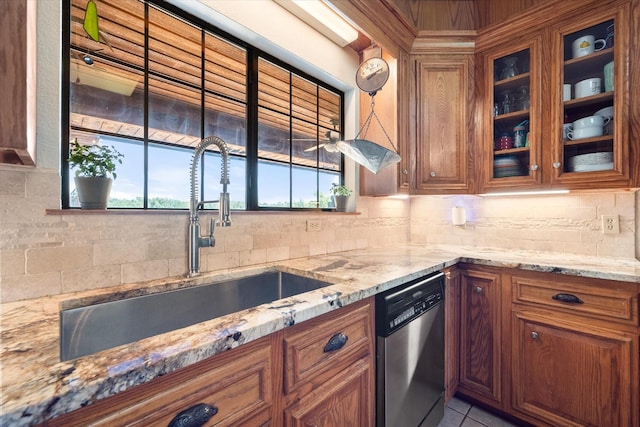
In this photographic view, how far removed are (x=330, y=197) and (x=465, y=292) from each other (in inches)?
44.2

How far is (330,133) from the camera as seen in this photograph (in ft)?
7.05

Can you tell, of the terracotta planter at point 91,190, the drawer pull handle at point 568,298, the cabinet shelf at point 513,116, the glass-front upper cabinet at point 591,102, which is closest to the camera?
the terracotta planter at point 91,190

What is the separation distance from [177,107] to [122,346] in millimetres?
1160

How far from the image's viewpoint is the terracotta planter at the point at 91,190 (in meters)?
1.01

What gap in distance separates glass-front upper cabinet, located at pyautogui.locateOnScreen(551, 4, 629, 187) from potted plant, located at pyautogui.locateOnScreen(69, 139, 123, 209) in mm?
2351

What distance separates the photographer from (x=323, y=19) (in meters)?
1.71

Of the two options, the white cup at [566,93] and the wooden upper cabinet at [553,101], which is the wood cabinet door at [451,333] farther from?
the white cup at [566,93]

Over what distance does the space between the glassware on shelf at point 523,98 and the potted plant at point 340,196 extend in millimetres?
1319

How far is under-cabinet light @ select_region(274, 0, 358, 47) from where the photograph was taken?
1606 mm

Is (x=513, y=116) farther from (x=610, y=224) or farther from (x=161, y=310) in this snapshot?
(x=161, y=310)

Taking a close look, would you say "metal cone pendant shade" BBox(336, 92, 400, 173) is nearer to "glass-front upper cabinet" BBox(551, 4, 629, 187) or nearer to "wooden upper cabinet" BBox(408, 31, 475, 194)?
"wooden upper cabinet" BBox(408, 31, 475, 194)

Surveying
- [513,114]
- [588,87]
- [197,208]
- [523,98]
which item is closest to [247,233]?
[197,208]

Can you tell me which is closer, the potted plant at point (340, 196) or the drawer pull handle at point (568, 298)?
the drawer pull handle at point (568, 298)

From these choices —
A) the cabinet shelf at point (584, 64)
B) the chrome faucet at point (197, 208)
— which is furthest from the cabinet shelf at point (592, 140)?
the chrome faucet at point (197, 208)
